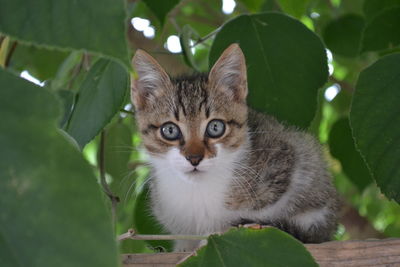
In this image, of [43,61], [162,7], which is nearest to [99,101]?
Result: [162,7]

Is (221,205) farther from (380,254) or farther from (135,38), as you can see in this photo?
(135,38)

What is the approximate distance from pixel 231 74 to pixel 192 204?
0.32m

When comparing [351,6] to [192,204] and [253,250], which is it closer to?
[192,204]

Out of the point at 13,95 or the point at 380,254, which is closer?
the point at 13,95

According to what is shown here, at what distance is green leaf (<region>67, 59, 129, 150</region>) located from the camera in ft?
3.82

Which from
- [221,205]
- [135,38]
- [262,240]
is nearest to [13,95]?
[262,240]

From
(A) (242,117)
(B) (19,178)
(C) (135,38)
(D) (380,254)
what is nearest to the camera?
(B) (19,178)

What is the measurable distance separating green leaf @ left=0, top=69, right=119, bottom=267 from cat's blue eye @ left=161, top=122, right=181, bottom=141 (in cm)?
89

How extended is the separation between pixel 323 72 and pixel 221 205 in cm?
38

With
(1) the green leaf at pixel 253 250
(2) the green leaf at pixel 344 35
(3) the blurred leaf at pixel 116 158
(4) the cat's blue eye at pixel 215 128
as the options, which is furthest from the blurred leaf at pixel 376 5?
(1) the green leaf at pixel 253 250

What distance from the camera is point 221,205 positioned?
1413 millimetres

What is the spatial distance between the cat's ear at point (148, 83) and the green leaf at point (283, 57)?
0.51ft

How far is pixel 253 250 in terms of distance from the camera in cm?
87

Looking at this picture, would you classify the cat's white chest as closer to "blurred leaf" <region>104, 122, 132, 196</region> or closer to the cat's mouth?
the cat's mouth
